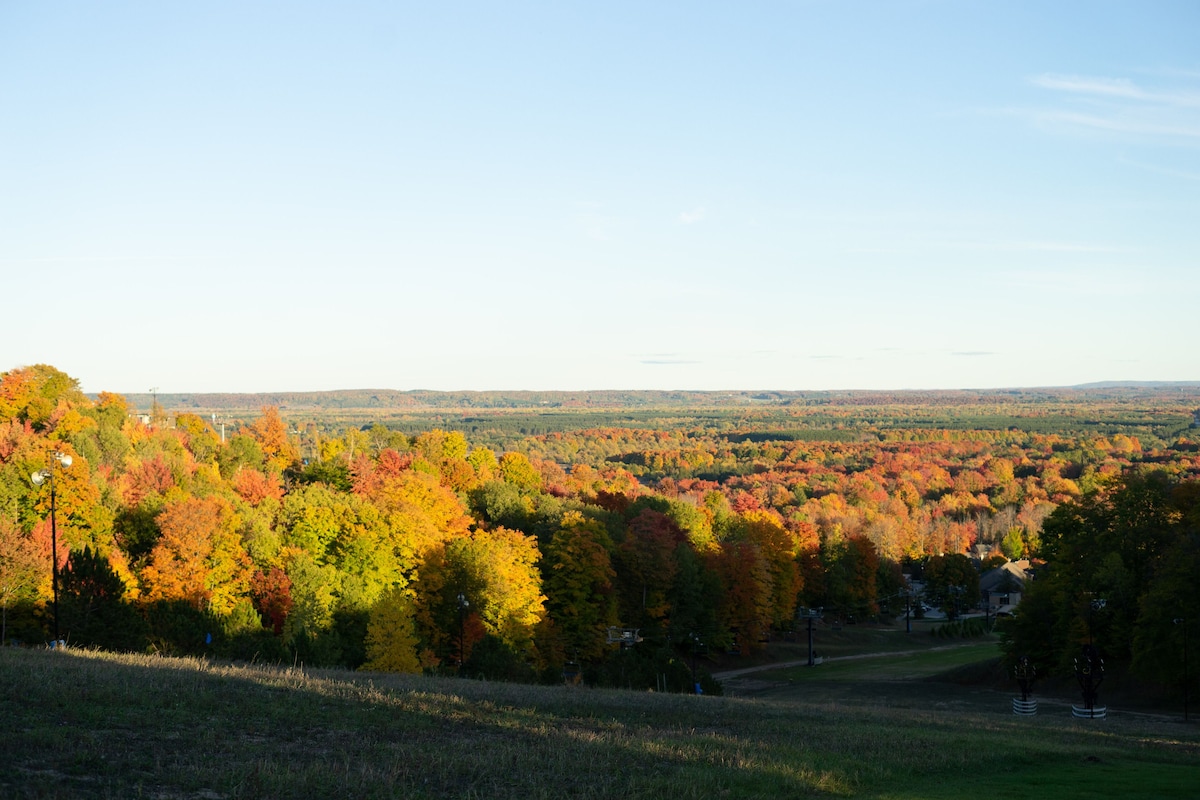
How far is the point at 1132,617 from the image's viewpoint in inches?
2096

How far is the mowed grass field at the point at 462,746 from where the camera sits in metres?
14.4

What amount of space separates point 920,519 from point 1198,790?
142 m

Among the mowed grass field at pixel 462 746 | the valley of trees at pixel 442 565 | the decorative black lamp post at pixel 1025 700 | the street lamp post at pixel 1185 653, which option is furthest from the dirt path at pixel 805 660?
the mowed grass field at pixel 462 746

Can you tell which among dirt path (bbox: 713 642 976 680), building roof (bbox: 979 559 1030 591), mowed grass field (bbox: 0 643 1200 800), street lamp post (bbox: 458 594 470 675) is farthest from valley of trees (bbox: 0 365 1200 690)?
mowed grass field (bbox: 0 643 1200 800)

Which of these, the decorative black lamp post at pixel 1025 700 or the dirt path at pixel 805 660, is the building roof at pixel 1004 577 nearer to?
the dirt path at pixel 805 660

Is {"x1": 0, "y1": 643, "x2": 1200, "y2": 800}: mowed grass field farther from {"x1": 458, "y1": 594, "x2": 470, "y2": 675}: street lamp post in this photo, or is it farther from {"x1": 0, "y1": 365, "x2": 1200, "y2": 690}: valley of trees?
{"x1": 458, "y1": 594, "x2": 470, "y2": 675}: street lamp post

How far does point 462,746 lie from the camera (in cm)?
1806

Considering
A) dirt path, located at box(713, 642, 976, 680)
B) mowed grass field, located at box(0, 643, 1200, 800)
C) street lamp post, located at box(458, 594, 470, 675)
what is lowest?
dirt path, located at box(713, 642, 976, 680)

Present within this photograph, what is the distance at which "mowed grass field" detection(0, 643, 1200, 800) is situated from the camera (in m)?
14.4

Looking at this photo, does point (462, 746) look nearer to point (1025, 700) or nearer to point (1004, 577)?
point (1025, 700)

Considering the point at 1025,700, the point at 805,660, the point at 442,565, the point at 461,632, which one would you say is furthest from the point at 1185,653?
the point at 442,565

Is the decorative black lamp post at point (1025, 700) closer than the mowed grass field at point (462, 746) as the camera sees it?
No

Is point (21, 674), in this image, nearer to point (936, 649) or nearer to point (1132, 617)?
point (1132, 617)

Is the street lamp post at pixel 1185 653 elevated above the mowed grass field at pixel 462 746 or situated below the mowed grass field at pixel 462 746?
below
